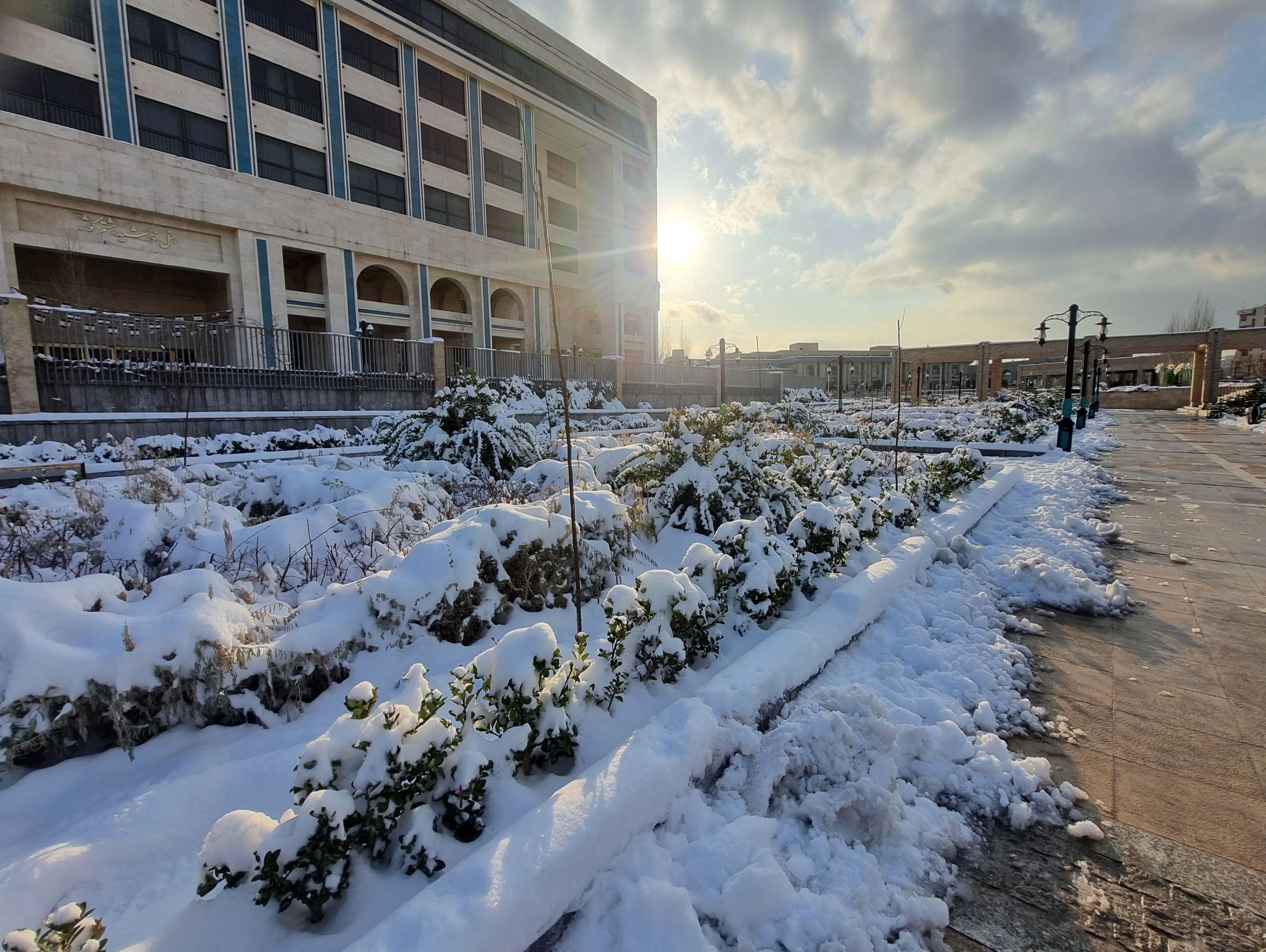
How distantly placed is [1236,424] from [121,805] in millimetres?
29477

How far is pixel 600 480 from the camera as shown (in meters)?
5.41

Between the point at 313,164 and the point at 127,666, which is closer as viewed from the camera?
the point at 127,666

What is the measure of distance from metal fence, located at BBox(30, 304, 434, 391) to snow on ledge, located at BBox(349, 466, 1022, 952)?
36.2 ft

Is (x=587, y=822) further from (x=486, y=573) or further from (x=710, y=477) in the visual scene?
(x=710, y=477)

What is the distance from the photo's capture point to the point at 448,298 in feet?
88.9

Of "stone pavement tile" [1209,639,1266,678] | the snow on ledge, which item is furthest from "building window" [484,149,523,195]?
"stone pavement tile" [1209,639,1266,678]

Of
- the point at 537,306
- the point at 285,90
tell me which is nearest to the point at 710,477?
the point at 285,90

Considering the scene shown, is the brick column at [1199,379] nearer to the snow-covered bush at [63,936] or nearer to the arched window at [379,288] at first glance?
the arched window at [379,288]

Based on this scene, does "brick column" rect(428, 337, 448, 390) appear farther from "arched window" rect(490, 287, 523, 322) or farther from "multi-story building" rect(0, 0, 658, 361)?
"arched window" rect(490, 287, 523, 322)

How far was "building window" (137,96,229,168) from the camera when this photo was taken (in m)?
16.8

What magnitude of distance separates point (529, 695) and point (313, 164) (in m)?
24.1

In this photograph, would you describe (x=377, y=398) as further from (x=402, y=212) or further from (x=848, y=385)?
(x=848, y=385)

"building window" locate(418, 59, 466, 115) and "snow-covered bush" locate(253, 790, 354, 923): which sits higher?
"building window" locate(418, 59, 466, 115)

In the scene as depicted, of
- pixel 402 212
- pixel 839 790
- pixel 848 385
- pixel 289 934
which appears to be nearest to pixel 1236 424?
pixel 839 790
